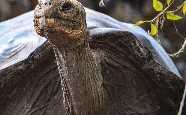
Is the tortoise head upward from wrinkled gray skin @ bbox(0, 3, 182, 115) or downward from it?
upward

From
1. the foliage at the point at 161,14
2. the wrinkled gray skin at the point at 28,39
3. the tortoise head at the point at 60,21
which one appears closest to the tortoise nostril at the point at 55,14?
the tortoise head at the point at 60,21

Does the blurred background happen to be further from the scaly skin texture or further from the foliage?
the scaly skin texture

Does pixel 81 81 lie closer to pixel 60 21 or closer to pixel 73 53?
pixel 73 53

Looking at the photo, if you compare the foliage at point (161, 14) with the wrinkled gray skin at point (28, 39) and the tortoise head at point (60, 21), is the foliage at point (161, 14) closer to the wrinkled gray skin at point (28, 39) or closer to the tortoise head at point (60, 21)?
the wrinkled gray skin at point (28, 39)

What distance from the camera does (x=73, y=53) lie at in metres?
2.95

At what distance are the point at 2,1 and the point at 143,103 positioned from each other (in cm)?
334

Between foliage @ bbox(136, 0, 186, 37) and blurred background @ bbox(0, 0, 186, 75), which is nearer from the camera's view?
foliage @ bbox(136, 0, 186, 37)

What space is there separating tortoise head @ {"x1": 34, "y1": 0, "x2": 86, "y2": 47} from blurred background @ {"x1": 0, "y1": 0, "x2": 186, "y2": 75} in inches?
129

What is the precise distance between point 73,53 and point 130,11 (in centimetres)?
360

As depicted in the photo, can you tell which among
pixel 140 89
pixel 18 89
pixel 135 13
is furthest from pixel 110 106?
pixel 135 13

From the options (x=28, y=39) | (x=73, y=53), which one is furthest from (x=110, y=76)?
(x=73, y=53)

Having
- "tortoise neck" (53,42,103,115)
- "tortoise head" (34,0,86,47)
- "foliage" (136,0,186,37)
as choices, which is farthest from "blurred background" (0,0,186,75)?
"tortoise head" (34,0,86,47)

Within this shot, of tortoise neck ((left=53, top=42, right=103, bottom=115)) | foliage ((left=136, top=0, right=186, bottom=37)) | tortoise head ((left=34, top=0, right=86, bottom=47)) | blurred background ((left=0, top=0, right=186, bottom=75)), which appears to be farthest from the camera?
blurred background ((left=0, top=0, right=186, bottom=75))

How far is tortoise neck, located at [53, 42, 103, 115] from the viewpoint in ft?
9.76
